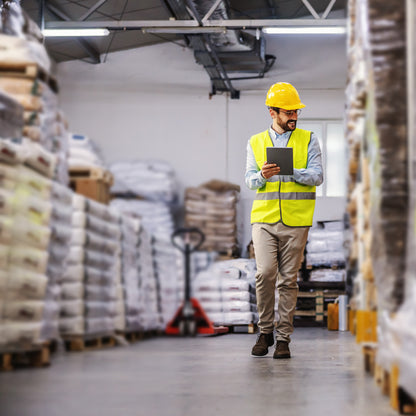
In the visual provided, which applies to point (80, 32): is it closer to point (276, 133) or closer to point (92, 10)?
point (92, 10)

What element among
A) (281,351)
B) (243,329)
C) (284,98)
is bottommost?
(243,329)

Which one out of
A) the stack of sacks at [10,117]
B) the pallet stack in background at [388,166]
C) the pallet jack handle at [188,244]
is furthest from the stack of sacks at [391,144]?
the stack of sacks at [10,117]

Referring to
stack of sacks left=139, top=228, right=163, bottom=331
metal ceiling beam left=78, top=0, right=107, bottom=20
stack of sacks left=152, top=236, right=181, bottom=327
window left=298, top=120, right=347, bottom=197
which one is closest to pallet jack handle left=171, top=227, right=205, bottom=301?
stack of sacks left=152, top=236, right=181, bottom=327

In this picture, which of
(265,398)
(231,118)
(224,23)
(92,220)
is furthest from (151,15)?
(265,398)

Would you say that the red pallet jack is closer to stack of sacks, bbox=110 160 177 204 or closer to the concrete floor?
the concrete floor

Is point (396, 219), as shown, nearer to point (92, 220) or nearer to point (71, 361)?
point (71, 361)

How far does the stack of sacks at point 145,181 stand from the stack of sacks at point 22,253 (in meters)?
0.47

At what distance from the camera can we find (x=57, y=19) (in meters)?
7.97

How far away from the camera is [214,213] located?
5430 millimetres

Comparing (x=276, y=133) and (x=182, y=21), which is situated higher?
(x=182, y=21)

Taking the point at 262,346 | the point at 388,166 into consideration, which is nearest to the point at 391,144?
the point at 388,166

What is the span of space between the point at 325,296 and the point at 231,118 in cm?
352

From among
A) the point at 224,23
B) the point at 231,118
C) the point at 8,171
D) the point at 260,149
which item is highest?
the point at 224,23

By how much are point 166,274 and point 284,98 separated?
51.0 inches
